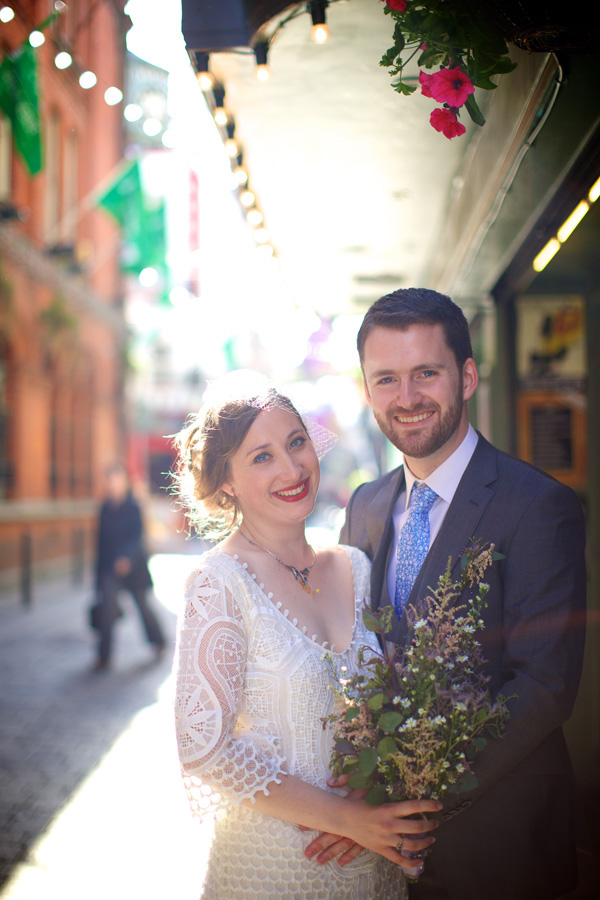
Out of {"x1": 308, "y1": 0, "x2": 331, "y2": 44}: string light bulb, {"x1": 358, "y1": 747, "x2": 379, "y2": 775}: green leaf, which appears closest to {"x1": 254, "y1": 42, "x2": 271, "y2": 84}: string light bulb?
{"x1": 308, "y1": 0, "x2": 331, "y2": 44}: string light bulb

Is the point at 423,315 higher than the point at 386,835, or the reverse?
the point at 423,315

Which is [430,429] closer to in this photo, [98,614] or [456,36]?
[456,36]

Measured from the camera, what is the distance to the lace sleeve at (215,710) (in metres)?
1.82

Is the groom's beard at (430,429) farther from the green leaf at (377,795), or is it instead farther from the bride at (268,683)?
the green leaf at (377,795)

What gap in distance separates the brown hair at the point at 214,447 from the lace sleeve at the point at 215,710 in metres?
0.42

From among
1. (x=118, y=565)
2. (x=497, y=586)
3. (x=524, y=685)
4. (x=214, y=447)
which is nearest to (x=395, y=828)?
(x=524, y=685)

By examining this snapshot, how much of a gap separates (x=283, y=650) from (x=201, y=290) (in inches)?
554

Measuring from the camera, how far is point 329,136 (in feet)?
11.9

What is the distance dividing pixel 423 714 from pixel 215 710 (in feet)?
1.87

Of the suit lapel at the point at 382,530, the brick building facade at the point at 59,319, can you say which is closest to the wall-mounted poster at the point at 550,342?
the suit lapel at the point at 382,530

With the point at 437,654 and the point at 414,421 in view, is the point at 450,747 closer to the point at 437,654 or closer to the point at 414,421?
the point at 437,654

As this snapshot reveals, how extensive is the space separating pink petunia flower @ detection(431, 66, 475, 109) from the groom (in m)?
0.52

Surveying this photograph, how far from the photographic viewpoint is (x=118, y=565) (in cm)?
771

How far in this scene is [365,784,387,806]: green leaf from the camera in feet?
5.52
